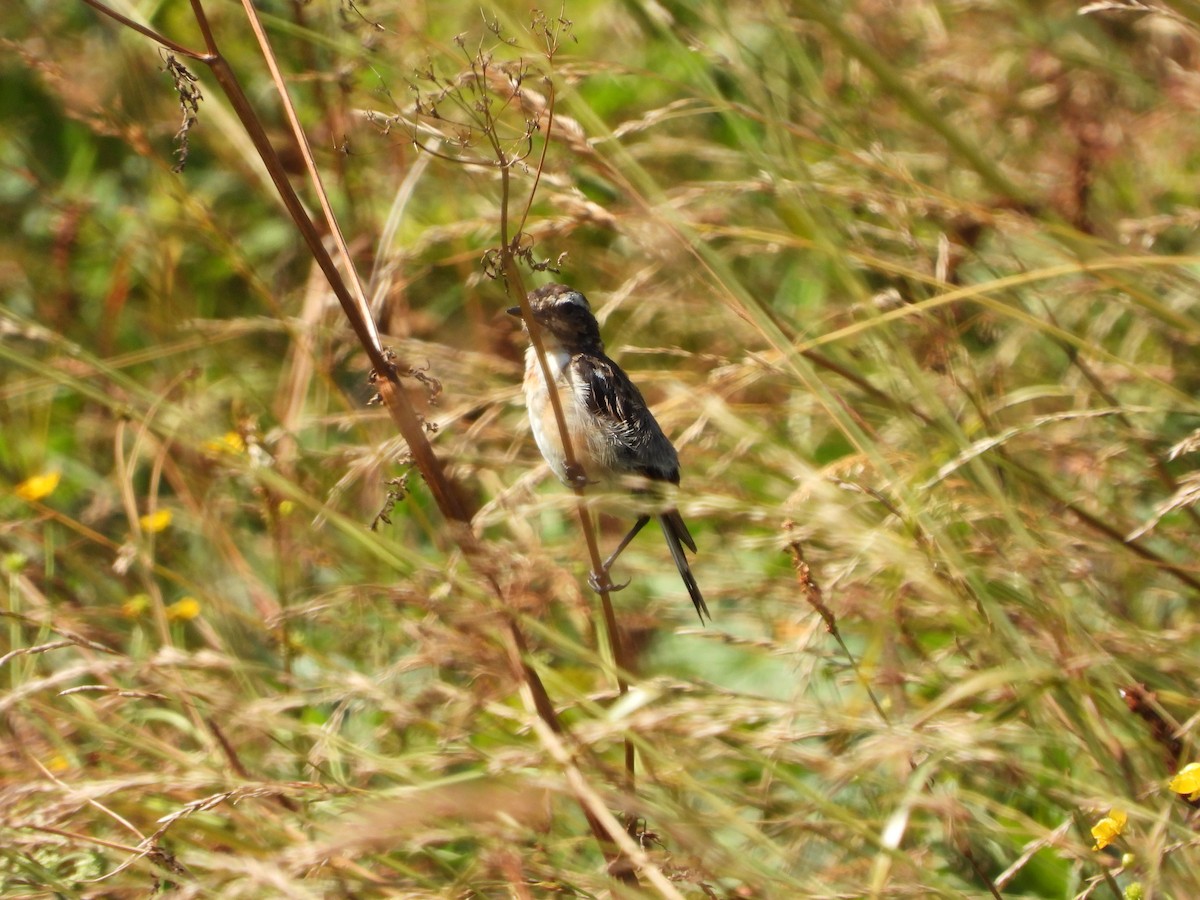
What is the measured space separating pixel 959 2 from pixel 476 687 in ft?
9.94

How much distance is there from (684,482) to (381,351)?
1328 millimetres

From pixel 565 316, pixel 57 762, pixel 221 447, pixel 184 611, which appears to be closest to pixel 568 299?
pixel 565 316

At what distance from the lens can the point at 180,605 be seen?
133 inches

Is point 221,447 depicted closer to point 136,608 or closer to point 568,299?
point 136,608

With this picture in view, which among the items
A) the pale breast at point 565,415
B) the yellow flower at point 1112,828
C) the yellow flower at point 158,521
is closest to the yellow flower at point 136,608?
the yellow flower at point 158,521

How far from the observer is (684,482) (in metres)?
3.17

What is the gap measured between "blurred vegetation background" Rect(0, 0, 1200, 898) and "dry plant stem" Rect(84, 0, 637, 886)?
6cm

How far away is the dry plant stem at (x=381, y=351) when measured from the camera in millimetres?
1838

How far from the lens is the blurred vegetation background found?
2021mm

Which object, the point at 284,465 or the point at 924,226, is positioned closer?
the point at 284,465

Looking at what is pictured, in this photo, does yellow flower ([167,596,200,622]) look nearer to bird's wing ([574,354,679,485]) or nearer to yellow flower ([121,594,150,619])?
yellow flower ([121,594,150,619])

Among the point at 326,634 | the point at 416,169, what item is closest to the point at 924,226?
the point at 416,169

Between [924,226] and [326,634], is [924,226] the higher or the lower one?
the higher one

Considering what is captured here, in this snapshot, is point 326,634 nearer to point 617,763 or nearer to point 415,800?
point 617,763
